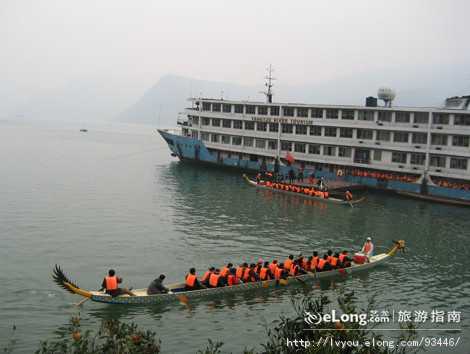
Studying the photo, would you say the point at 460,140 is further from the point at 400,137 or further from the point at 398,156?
the point at 398,156

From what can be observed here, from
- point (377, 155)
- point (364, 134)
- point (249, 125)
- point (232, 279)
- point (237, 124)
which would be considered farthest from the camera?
point (237, 124)

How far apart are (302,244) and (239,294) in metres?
10.3

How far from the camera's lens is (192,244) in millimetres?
29688

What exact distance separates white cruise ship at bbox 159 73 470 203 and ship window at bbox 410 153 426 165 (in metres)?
0.04

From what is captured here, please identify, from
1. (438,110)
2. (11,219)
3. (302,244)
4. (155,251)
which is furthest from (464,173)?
(11,219)

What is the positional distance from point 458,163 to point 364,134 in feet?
34.8

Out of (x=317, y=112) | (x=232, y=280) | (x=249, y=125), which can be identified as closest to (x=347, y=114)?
(x=317, y=112)

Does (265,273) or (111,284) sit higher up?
(111,284)

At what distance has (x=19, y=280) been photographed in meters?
22.2

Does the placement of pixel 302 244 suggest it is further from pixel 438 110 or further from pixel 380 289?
pixel 438 110

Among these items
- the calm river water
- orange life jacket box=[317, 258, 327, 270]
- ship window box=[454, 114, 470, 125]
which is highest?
ship window box=[454, 114, 470, 125]

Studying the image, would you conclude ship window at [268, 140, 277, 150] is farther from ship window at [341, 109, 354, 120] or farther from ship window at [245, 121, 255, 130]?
ship window at [341, 109, 354, 120]

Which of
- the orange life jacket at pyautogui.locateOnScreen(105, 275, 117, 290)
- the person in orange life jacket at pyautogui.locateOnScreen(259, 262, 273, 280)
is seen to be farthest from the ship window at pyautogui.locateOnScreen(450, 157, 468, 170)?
the orange life jacket at pyautogui.locateOnScreen(105, 275, 117, 290)

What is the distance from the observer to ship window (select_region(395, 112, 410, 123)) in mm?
51062
